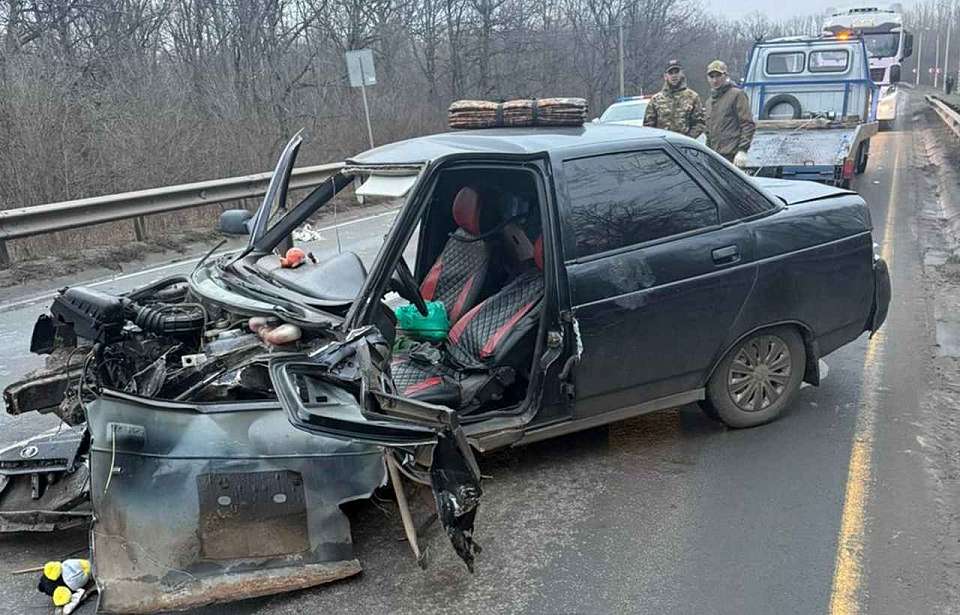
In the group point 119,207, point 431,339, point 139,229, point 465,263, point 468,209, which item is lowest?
point 139,229

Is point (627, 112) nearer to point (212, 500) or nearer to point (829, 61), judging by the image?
point (829, 61)

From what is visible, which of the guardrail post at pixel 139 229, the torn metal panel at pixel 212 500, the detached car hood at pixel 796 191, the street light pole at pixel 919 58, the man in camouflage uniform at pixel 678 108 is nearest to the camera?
the torn metal panel at pixel 212 500

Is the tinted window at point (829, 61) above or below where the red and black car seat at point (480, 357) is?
above

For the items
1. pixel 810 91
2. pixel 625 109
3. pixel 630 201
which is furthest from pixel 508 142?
pixel 810 91

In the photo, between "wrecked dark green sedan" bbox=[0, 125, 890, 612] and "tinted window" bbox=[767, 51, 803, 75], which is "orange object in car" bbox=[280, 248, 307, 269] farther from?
"tinted window" bbox=[767, 51, 803, 75]

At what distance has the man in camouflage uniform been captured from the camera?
9.50 m

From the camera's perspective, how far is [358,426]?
108 inches

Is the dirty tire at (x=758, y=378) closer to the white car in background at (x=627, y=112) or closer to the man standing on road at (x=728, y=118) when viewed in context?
the man standing on road at (x=728, y=118)

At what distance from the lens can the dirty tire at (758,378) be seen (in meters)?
4.38

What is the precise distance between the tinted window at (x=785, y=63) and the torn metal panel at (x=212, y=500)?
46.0 feet

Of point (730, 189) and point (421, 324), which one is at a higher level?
point (730, 189)

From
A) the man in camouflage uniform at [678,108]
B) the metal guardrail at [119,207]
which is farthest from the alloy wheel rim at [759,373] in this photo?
→ the man in camouflage uniform at [678,108]

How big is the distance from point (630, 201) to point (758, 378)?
129 cm

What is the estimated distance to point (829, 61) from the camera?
14469 millimetres
